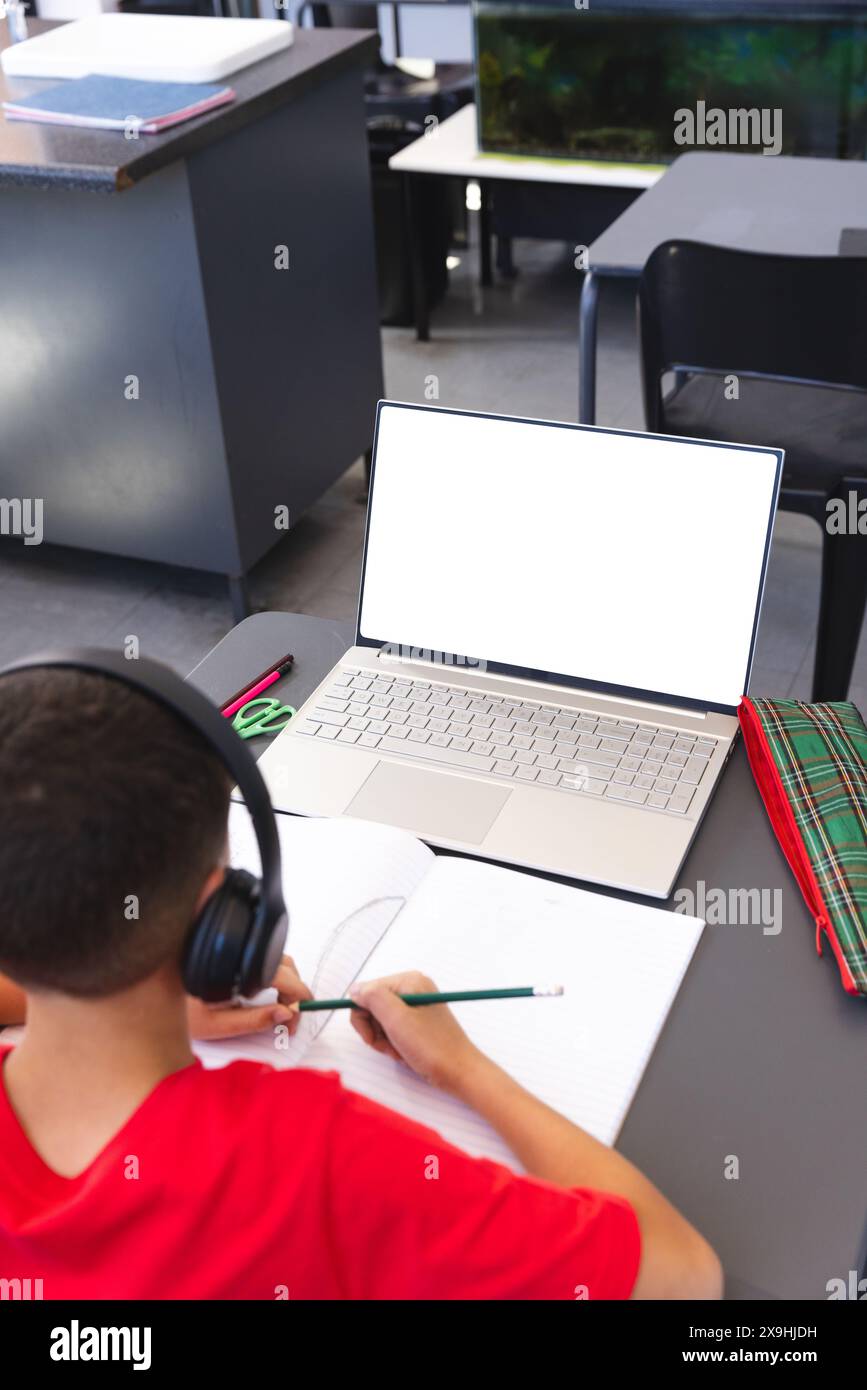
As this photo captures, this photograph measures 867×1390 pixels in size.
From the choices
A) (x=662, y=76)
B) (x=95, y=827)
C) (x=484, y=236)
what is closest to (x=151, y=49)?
(x=662, y=76)

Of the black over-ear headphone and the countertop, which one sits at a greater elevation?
the countertop

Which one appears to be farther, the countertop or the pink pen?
the countertop

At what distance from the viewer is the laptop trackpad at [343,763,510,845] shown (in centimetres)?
105

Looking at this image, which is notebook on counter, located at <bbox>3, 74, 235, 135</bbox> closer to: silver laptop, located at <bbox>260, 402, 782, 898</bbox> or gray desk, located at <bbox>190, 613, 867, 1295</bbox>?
silver laptop, located at <bbox>260, 402, 782, 898</bbox>

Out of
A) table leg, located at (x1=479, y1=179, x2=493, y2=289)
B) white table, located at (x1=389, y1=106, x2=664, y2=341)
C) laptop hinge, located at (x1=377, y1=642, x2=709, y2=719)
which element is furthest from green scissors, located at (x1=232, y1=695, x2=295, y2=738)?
table leg, located at (x1=479, y1=179, x2=493, y2=289)

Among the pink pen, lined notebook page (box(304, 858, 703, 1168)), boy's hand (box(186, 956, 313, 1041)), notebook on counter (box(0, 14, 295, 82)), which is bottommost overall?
lined notebook page (box(304, 858, 703, 1168))

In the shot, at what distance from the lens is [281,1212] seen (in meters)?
0.66

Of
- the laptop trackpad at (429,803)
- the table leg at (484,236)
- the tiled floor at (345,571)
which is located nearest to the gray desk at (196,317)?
the tiled floor at (345,571)

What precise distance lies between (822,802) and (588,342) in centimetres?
145

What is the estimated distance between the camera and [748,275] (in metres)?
1.87

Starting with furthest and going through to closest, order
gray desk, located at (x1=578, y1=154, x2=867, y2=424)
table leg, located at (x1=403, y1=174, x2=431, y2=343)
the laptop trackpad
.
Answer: table leg, located at (x1=403, y1=174, x2=431, y2=343) → gray desk, located at (x1=578, y1=154, x2=867, y2=424) → the laptop trackpad

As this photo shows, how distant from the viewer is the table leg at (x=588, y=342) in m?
2.21

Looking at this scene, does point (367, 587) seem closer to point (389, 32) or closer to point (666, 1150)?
point (666, 1150)

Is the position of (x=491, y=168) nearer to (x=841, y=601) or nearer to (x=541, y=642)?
(x=841, y=601)
